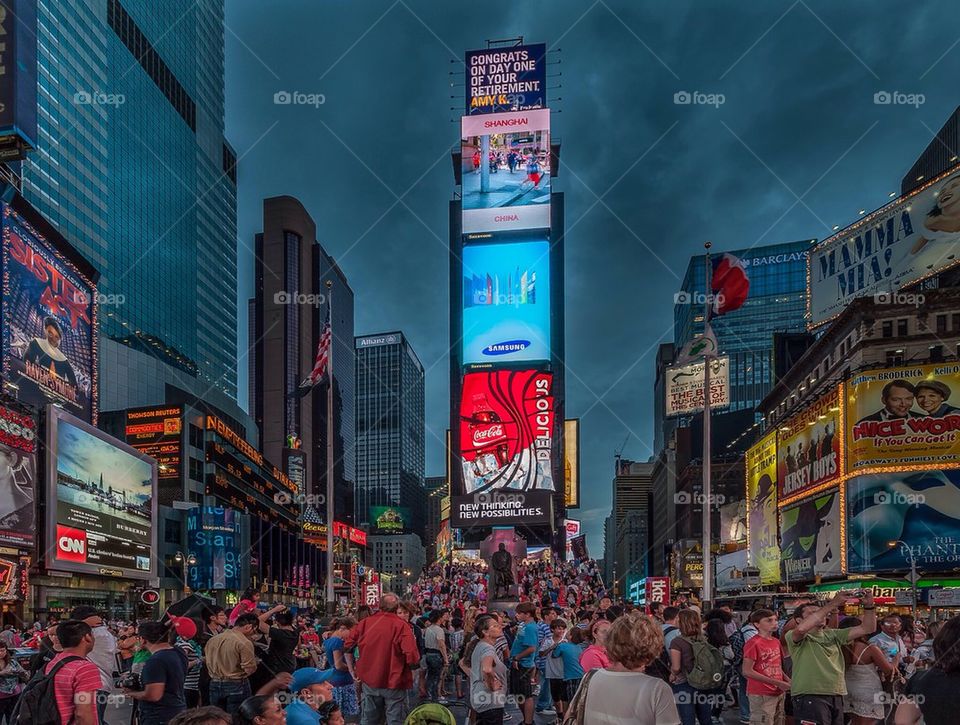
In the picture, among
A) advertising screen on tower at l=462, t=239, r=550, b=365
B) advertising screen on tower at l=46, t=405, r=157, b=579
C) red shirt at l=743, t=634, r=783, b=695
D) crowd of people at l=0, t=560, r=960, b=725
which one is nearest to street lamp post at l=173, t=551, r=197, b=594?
advertising screen on tower at l=46, t=405, r=157, b=579

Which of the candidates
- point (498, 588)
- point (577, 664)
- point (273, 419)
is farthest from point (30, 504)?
point (273, 419)

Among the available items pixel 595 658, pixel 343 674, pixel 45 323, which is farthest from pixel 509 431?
pixel 595 658

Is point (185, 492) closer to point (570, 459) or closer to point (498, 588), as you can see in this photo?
point (570, 459)

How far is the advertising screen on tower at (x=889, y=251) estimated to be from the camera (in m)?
41.0

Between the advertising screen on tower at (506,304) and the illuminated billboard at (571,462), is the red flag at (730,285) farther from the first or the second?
the illuminated billboard at (571,462)

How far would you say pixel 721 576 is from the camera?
77750 mm

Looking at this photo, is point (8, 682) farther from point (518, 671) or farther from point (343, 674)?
point (518, 671)

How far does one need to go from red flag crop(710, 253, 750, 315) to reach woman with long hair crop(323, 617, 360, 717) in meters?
13.6

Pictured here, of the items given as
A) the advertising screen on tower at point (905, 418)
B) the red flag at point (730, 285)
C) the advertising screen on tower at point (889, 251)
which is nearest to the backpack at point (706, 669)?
the red flag at point (730, 285)

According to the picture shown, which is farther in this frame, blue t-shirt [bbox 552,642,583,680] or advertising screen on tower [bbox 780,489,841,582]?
advertising screen on tower [bbox 780,489,841,582]

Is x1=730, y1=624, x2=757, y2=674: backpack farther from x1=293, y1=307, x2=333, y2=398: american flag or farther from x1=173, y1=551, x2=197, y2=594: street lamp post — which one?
x1=173, y1=551, x2=197, y2=594: street lamp post

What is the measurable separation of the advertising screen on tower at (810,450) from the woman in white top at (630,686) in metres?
42.2

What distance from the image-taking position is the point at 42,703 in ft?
20.5

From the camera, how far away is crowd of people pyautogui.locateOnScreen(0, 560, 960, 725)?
4.72 metres
